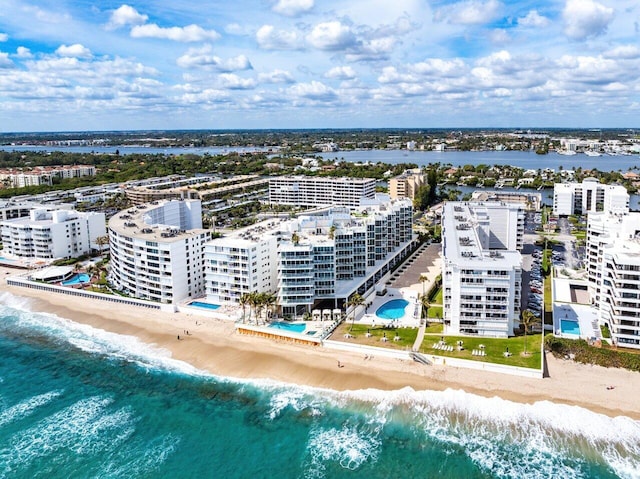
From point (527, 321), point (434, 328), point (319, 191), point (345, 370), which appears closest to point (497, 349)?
point (527, 321)

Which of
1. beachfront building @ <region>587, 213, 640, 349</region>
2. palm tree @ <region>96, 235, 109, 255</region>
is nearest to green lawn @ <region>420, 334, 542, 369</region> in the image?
beachfront building @ <region>587, 213, 640, 349</region>

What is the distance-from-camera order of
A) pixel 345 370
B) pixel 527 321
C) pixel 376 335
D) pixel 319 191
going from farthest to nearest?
pixel 319 191 < pixel 376 335 < pixel 527 321 < pixel 345 370

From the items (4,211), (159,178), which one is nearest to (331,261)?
(4,211)

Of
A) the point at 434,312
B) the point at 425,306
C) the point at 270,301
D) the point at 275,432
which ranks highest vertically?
the point at 270,301

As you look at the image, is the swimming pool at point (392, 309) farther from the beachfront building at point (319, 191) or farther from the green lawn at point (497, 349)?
the beachfront building at point (319, 191)

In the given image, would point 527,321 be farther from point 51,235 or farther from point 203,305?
point 51,235

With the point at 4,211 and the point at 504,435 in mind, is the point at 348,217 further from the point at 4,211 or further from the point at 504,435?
the point at 4,211

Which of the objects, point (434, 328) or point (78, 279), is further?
point (78, 279)

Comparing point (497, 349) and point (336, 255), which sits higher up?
point (336, 255)

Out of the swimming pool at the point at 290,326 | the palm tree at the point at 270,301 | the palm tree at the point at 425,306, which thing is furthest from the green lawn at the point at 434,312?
the palm tree at the point at 270,301
